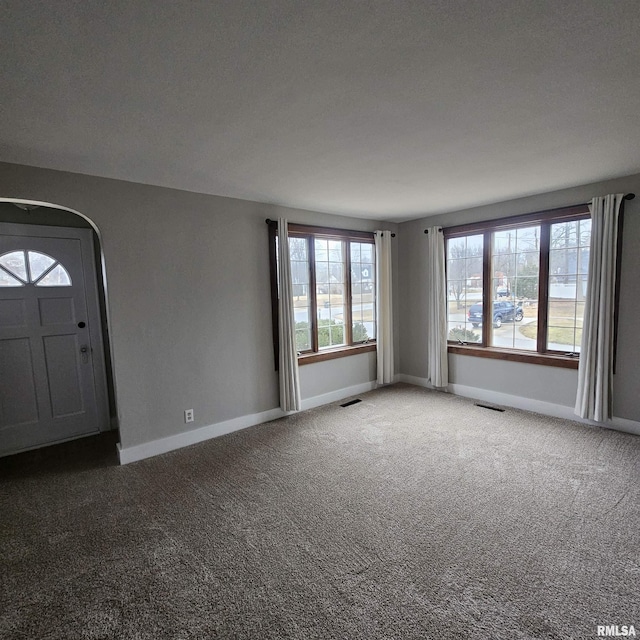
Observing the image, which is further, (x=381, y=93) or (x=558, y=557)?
(x=558, y=557)

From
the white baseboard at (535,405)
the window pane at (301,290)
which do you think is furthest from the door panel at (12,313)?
the white baseboard at (535,405)

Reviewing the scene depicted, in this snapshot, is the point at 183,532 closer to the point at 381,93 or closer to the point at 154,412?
the point at 154,412

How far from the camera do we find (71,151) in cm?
243

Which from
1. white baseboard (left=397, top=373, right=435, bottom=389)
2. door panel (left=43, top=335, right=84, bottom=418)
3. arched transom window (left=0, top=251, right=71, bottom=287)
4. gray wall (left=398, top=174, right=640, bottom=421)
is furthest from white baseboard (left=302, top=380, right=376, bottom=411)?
arched transom window (left=0, top=251, right=71, bottom=287)

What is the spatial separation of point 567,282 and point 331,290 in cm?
267

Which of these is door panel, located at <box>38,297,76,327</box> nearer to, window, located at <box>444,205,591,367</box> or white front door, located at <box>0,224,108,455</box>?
white front door, located at <box>0,224,108,455</box>

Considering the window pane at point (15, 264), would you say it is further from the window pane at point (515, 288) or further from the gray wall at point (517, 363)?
the window pane at point (515, 288)

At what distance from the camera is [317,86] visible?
1.73 metres

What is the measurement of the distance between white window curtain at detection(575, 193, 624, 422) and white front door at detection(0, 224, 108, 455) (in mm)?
5080

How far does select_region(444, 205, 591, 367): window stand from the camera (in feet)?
12.6

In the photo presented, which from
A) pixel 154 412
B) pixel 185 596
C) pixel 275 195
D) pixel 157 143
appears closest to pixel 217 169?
pixel 157 143

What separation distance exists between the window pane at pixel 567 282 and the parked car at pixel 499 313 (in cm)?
35

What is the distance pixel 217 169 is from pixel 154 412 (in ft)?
7.33

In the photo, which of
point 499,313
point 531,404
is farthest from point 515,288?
point 531,404
